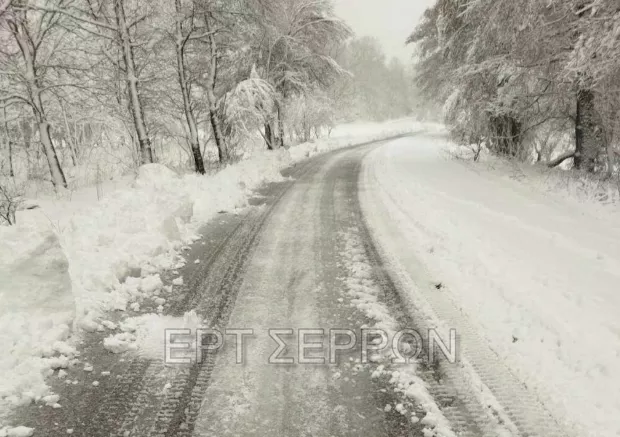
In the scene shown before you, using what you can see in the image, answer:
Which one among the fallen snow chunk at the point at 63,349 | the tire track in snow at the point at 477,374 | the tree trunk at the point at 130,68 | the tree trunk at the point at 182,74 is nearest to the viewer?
the tire track in snow at the point at 477,374

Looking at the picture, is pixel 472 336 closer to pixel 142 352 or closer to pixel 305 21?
pixel 142 352

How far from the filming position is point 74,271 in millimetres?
5156

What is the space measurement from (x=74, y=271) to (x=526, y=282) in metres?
5.48

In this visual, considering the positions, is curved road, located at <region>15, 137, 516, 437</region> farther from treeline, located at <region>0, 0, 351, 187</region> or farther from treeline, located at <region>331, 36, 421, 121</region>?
Result: treeline, located at <region>331, 36, 421, 121</region>

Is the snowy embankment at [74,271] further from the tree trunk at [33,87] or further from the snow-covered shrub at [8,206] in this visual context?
the tree trunk at [33,87]

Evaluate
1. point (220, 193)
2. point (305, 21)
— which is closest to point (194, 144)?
point (220, 193)

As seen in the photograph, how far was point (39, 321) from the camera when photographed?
4027 millimetres

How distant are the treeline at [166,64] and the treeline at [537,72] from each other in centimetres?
627

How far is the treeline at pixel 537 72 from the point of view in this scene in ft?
25.0

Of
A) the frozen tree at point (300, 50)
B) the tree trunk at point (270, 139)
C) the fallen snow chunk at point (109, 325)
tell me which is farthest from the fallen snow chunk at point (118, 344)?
the tree trunk at point (270, 139)

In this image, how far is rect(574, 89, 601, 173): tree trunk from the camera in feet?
36.7

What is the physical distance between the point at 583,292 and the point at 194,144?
13.3 m

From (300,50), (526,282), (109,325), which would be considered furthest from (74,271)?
(300,50)

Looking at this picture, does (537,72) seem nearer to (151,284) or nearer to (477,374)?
(477,374)
